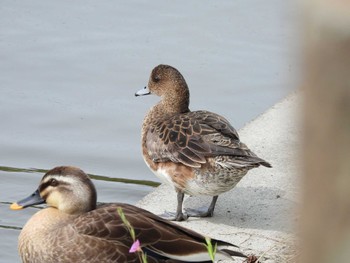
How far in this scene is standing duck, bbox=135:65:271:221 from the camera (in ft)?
19.1

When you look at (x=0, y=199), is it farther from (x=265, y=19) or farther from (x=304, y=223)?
(x=304, y=223)

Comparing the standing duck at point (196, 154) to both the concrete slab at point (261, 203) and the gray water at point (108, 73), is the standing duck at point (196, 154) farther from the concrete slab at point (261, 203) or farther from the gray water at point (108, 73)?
the gray water at point (108, 73)

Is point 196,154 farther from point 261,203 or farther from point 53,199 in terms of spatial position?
point 53,199

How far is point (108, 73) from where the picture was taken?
912 centimetres

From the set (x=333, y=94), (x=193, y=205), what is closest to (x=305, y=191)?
(x=333, y=94)

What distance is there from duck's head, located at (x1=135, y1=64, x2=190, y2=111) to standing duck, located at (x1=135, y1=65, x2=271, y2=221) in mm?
289

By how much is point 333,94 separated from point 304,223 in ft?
0.77

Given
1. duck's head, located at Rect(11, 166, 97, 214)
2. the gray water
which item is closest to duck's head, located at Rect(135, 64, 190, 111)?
the gray water

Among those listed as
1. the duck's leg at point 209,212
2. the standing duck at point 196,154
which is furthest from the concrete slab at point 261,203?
the standing duck at point 196,154

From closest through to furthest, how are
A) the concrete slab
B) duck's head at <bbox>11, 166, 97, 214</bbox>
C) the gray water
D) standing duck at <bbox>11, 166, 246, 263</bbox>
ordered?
standing duck at <bbox>11, 166, 246, 263</bbox> → duck's head at <bbox>11, 166, 97, 214</bbox> → the concrete slab → the gray water

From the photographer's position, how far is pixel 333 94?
4.89 ft

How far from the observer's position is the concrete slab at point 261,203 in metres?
5.57

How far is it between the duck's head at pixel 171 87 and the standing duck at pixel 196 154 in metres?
0.29

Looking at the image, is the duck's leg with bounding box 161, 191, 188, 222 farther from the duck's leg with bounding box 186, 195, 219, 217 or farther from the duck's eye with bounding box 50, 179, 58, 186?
the duck's eye with bounding box 50, 179, 58, 186
